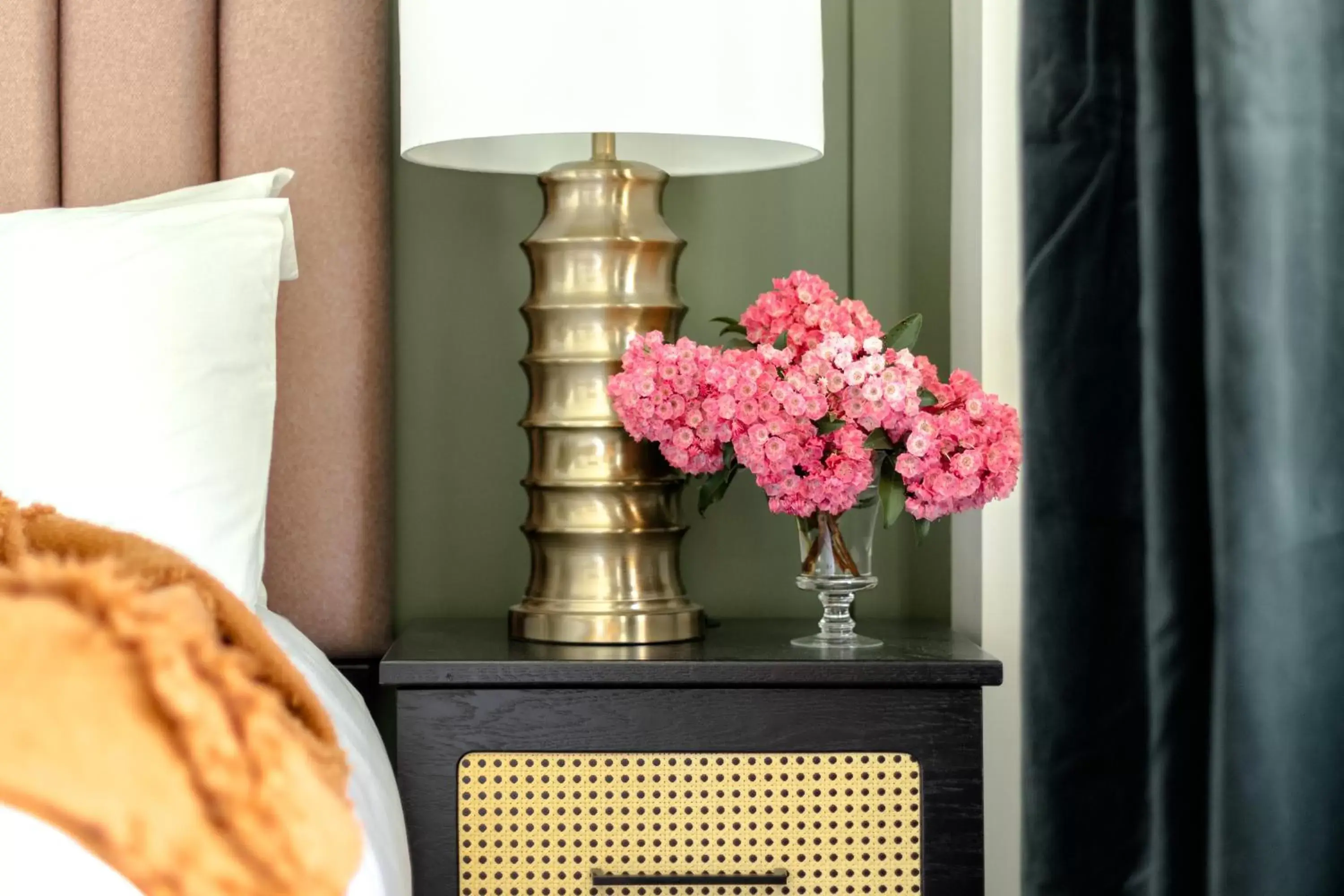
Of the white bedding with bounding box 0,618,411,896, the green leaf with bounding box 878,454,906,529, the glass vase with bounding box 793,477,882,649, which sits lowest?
the white bedding with bounding box 0,618,411,896

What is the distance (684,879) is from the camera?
1.30 metres

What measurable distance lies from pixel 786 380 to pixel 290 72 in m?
0.74

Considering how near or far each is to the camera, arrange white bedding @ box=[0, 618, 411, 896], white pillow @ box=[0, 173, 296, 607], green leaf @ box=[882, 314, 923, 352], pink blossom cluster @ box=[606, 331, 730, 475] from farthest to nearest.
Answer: green leaf @ box=[882, 314, 923, 352]
pink blossom cluster @ box=[606, 331, 730, 475]
white pillow @ box=[0, 173, 296, 607]
white bedding @ box=[0, 618, 411, 896]

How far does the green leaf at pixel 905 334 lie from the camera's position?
4.71ft

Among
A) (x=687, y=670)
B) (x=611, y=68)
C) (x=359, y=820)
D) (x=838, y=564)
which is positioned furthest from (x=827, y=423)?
(x=359, y=820)

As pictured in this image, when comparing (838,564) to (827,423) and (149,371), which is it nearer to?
(827,423)

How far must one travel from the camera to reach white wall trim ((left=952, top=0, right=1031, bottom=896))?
1.59 metres

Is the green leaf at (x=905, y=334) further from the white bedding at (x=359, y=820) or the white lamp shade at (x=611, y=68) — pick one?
the white bedding at (x=359, y=820)

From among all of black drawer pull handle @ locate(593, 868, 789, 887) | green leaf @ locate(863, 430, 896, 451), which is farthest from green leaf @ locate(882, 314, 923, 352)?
black drawer pull handle @ locate(593, 868, 789, 887)

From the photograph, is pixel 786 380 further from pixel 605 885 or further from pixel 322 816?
pixel 322 816

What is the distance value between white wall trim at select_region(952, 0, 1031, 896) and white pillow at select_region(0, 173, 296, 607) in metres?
0.82

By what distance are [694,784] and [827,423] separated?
1.24ft

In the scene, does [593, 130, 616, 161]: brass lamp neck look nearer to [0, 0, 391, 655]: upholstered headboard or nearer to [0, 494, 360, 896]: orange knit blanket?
[0, 0, 391, 655]: upholstered headboard

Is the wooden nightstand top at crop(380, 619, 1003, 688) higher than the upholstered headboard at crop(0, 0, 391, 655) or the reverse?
the reverse
